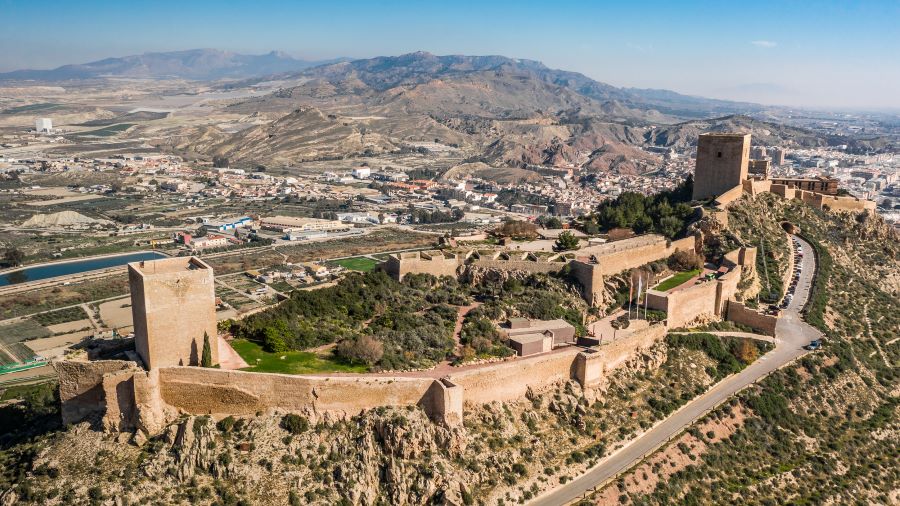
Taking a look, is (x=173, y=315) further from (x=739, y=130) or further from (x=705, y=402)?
(x=739, y=130)

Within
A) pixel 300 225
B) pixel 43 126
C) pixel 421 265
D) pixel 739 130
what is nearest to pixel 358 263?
pixel 300 225

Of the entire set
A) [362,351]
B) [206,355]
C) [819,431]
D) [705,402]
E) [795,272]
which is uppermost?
[206,355]

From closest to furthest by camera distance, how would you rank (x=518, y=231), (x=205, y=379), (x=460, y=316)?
(x=205, y=379)
(x=460, y=316)
(x=518, y=231)

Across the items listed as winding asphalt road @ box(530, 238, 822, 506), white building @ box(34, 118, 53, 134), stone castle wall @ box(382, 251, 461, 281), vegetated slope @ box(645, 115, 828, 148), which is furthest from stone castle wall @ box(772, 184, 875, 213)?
white building @ box(34, 118, 53, 134)

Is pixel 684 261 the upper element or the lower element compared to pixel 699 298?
upper

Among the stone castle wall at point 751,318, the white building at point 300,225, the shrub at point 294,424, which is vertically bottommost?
the white building at point 300,225

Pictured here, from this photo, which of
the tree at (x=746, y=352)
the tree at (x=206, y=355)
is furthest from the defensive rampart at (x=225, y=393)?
the tree at (x=746, y=352)

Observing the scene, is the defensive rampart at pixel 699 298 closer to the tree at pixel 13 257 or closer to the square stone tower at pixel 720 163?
the square stone tower at pixel 720 163

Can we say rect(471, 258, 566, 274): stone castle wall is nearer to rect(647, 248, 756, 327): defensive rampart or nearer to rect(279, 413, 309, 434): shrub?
rect(647, 248, 756, 327): defensive rampart
